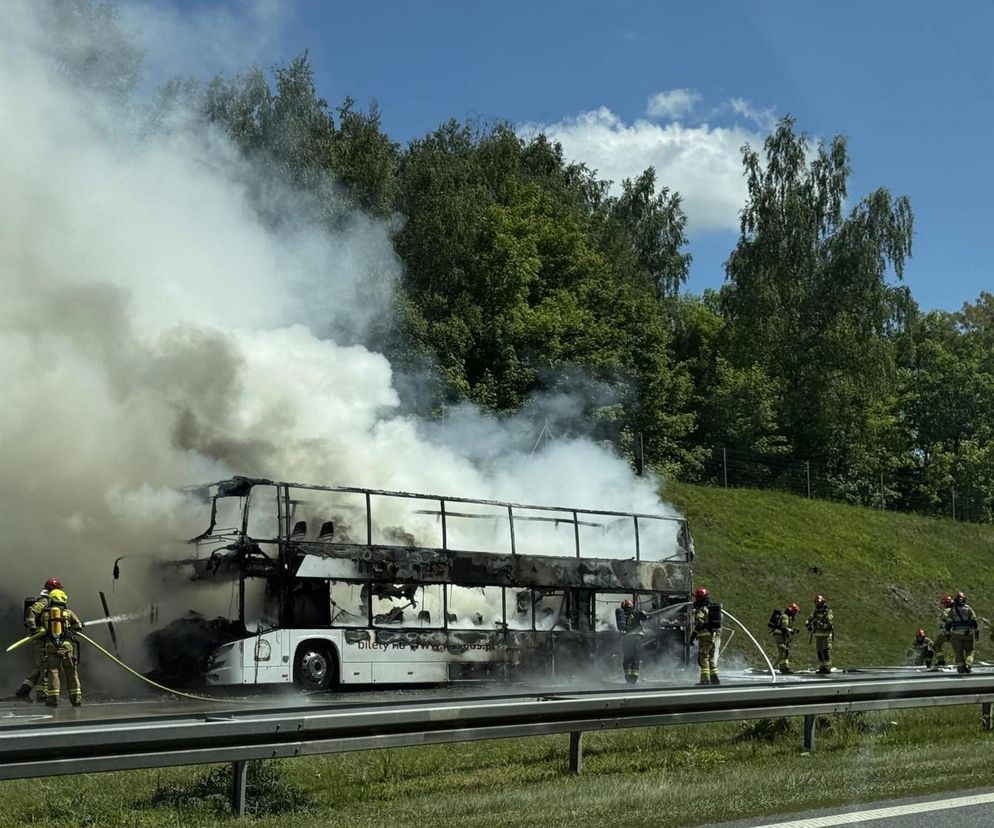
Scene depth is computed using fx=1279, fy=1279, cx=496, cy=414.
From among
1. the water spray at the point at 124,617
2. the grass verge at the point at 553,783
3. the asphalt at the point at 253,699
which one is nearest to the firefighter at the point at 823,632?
the asphalt at the point at 253,699

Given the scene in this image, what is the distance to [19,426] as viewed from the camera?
23234 millimetres

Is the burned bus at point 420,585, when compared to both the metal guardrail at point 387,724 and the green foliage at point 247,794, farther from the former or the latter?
the green foliage at point 247,794

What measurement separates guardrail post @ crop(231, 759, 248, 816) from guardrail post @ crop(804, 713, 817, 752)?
5.54 meters

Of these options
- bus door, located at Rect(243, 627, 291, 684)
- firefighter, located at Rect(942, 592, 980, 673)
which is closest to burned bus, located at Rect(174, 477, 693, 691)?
bus door, located at Rect(243, 627, 291, 684)

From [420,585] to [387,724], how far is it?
37.1 feet

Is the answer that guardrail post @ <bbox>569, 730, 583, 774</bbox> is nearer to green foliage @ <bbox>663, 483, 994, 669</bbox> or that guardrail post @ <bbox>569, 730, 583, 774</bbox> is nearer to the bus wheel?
the bus wheel

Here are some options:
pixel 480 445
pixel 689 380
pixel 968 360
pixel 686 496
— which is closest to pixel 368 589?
pixel 480 445

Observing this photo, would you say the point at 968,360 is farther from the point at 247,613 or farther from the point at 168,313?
the point at 247,613

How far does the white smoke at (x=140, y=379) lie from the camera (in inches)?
893

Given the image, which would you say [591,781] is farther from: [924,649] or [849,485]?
[849,485]

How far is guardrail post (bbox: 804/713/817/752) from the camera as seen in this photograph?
11516 mm

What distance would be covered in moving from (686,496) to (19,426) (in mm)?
24750

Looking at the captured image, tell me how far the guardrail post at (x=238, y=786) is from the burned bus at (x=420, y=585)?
379 inches

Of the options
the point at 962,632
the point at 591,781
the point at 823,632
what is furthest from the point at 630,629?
the point at 591,781
